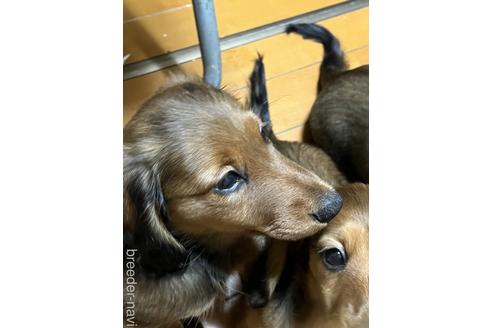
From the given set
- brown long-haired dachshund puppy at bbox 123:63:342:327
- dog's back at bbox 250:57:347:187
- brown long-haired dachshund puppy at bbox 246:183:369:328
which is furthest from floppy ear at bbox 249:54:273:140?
brown long-haired dachshund puppy at bbox 246:183:369:328

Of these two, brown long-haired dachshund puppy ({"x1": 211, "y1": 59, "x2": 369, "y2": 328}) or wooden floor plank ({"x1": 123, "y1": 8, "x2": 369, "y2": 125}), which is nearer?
brown long-haired dachshund puppy ({"x1": 211, "y1": 59, "x2": 369, "y2": 328})

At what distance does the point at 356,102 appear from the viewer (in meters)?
1.28

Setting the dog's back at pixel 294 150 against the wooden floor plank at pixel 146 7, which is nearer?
the wooden floor plank at pixel 146 7

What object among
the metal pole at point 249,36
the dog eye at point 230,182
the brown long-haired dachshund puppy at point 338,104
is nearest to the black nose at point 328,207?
the dog eye at point 230,182

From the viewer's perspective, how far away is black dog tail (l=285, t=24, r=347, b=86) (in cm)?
118

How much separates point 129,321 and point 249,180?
0.36 metres

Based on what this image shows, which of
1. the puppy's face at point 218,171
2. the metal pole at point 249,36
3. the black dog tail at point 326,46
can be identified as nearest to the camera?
the puppy's face at point 218,171

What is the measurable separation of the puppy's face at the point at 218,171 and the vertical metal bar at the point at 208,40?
0.57ft

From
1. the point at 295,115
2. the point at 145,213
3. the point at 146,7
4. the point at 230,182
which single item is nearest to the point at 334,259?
the point at 230,182

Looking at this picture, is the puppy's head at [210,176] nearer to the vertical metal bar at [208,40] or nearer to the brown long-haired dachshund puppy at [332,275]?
the brown long-haired dachshund puppy at [332,275]

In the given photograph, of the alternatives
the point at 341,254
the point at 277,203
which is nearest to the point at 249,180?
the point at 277,203

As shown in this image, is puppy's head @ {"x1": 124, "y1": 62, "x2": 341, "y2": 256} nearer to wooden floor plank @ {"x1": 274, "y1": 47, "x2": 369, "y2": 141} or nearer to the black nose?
the black nose

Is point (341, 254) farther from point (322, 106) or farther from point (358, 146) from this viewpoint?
point (322, 106)

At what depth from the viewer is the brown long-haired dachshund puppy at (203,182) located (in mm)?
892
